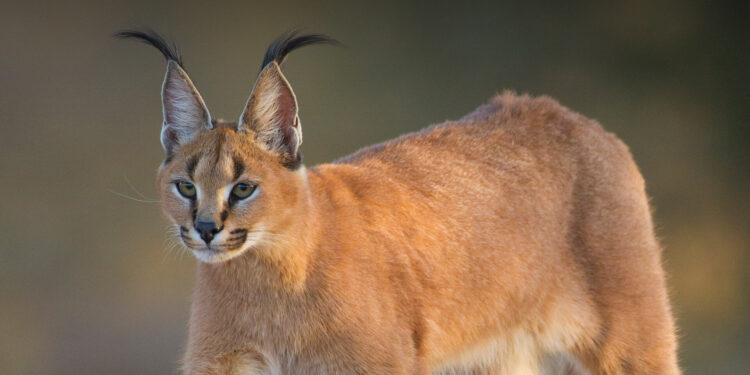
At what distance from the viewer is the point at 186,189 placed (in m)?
3.81

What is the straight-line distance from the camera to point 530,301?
4828 mm

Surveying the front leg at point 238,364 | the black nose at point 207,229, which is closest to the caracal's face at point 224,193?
the black nose at point 207,229

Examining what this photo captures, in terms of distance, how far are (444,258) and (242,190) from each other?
3.85 ft

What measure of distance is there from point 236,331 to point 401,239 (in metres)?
0.87

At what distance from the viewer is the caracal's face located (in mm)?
3693

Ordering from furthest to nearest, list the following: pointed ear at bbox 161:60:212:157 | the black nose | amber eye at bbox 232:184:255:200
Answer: pointed ear at bbox 161:60:212:157, amber eye at bbox 232:184:255:200, the black nose

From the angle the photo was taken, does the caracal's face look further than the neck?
No

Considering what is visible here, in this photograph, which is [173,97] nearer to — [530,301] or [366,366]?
[366,366]

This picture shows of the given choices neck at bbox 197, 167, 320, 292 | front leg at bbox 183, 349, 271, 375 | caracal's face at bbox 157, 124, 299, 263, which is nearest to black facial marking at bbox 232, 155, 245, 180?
caracal's face at bbox 157, 124, 299, 263

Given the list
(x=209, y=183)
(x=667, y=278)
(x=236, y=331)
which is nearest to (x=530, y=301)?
(x=667, y=278)

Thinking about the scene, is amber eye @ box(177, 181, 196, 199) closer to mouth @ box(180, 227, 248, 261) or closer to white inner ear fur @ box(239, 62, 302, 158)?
mouth @ box(180, 227, 248, 261)

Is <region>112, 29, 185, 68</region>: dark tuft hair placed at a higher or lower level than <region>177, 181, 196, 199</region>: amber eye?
higher

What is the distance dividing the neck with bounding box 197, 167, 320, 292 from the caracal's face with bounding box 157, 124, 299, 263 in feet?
0.17

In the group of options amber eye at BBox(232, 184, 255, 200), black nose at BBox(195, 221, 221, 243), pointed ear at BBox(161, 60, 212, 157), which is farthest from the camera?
pointed ear at BBox(161, 60, 212, 157)
